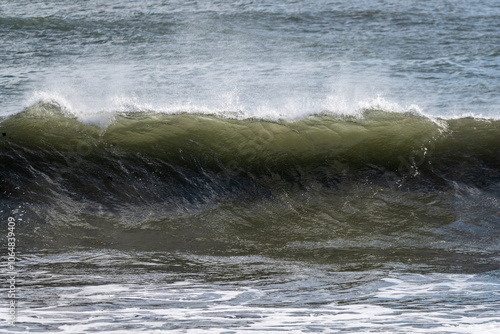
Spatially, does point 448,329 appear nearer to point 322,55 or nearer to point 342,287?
point 342,287

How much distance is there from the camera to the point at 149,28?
14.2m

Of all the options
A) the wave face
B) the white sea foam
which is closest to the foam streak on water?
the white sea foam

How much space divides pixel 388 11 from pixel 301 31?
8.81ft

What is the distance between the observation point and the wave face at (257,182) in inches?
205

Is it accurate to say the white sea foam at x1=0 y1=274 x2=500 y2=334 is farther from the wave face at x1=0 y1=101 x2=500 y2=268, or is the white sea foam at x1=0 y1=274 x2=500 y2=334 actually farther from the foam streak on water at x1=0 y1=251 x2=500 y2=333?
the wave face at x1=0 y1=101 x2=500 y2=268

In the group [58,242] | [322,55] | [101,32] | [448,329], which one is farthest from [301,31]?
[448,329]

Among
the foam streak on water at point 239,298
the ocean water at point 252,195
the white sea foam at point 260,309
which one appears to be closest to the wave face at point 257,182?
the ocean water at point 252,195

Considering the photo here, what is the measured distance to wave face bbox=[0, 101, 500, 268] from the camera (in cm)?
520

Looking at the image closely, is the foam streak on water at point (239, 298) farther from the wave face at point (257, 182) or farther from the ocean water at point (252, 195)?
the wave face at point (257, 182)

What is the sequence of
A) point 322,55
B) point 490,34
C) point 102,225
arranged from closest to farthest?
1. point 102,225
2. point 322,55
3. point 490,34

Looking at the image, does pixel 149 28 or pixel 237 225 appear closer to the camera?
pixel 237 225

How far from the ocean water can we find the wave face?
0.9 inches

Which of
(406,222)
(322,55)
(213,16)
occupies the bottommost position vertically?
(406,222)

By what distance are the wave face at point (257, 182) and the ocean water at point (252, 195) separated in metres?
0.02
